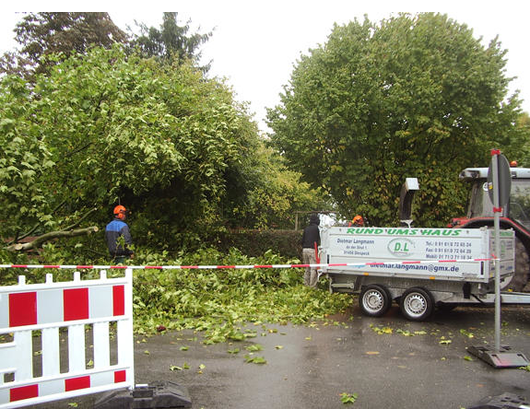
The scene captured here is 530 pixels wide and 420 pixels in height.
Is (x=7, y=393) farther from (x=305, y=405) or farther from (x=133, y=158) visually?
(x=133, y=158)

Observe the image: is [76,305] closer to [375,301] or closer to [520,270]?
[375,301]

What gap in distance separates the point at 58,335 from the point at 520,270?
862 cm

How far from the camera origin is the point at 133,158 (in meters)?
10.5

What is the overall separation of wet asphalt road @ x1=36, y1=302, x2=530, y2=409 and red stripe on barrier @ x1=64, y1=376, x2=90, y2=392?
0.49 metres

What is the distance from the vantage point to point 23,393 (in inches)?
149

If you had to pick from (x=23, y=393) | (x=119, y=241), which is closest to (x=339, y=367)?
(x=23, y=393)

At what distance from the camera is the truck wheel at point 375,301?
870 centimetres

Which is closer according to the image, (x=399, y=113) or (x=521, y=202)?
(x=521, y=202)

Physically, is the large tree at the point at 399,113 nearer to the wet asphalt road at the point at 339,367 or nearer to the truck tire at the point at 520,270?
the truck tire at the point at 520,270

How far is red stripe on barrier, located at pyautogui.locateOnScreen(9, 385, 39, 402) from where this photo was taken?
3.75 metres

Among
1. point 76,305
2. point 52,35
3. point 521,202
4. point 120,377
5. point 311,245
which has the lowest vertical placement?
point 120,377

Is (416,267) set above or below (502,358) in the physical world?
above

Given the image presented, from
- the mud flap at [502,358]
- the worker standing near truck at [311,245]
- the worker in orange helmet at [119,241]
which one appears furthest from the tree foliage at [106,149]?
the mud flap at [502,358]

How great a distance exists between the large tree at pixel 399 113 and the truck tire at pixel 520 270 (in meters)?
4.47
